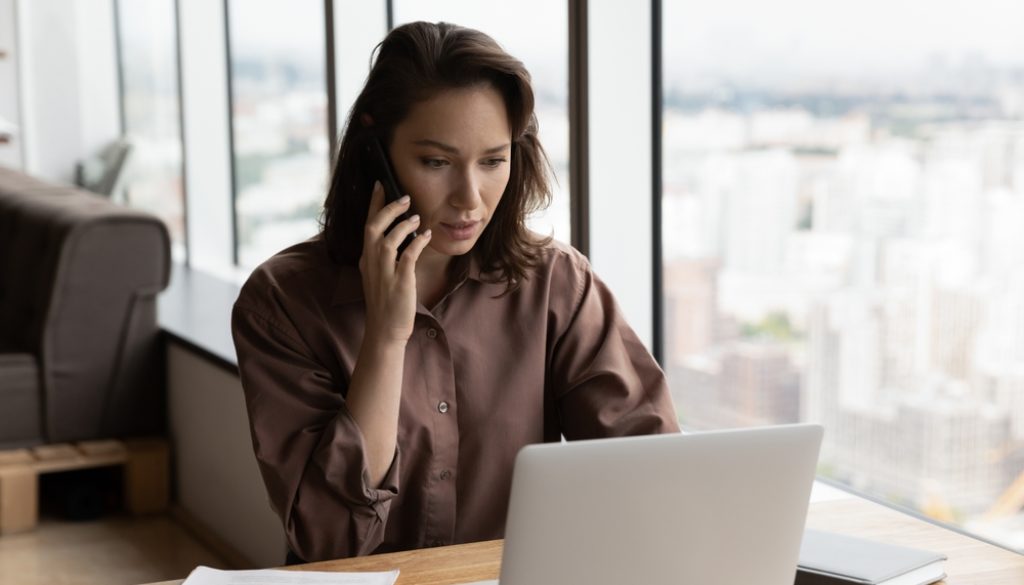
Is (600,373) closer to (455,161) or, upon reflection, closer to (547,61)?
(455,161)

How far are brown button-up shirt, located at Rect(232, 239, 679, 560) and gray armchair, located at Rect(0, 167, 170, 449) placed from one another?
2006 mm

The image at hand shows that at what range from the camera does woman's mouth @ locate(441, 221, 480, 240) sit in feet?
5.53

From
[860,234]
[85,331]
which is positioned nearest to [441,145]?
[860,234]

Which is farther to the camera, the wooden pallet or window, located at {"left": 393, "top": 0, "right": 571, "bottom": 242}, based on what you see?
the wooden pallet

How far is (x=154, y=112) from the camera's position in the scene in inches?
228

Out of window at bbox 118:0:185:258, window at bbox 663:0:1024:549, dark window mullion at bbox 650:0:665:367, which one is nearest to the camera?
window at bbox 663:0:1024:549

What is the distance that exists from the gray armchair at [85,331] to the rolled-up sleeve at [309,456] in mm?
2104

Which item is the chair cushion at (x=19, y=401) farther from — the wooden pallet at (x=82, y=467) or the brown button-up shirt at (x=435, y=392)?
the brown button-up shirt at (x=435, y=392)

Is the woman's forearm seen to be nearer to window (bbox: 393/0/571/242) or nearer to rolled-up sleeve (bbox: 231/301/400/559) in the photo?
rolled-up sleeve (bbox: 231/301/400/559)

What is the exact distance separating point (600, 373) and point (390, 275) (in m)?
0.35

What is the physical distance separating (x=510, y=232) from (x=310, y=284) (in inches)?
12.1

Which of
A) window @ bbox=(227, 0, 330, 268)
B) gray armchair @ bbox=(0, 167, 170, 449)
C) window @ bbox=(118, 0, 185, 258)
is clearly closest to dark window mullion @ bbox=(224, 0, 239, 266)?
window @ bbox=(227, 0, 330, 268)

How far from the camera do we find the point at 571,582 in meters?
1.12

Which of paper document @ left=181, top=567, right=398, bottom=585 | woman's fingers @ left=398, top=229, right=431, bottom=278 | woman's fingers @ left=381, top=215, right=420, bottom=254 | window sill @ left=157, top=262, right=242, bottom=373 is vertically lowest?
window sill @ left=157, top=262, right=242, bottom=373
